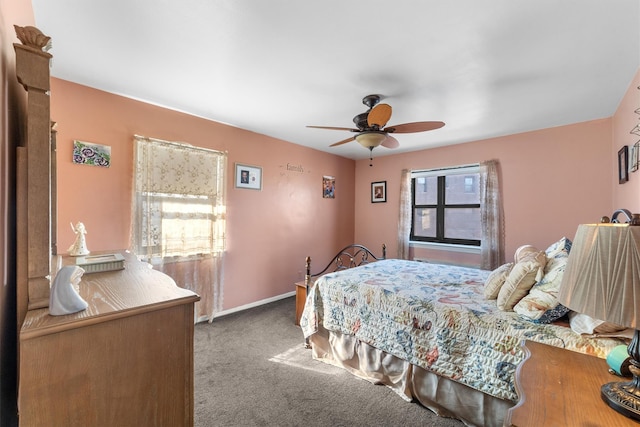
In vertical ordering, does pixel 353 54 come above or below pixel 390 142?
above

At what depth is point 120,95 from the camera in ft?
8.74

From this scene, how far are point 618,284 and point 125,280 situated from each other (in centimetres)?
171

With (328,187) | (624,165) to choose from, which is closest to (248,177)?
(328,187)

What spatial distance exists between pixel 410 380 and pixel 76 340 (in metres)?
2.06

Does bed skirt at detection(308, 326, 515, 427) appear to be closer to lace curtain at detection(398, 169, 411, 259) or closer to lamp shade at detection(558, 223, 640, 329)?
lamp shade at detection(558, 223, 640, 329)

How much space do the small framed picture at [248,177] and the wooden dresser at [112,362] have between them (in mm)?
2734

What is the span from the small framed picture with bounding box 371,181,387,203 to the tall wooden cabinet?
4.46m

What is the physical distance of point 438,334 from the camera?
Result: 6.23 feet

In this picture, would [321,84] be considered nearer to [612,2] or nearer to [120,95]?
[612,2]

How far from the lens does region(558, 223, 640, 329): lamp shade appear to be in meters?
0.73

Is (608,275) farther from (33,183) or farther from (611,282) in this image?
(33,183)

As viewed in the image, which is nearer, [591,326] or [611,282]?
[611,282]

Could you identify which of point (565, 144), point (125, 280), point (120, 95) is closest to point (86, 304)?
point (125, 280)

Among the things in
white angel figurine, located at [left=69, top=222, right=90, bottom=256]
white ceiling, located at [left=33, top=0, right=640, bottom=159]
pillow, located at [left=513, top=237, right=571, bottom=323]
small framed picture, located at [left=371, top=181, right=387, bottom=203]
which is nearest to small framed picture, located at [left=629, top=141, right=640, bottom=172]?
white ceiling, located at [left=33, top=0, right=640, bottom=159]
